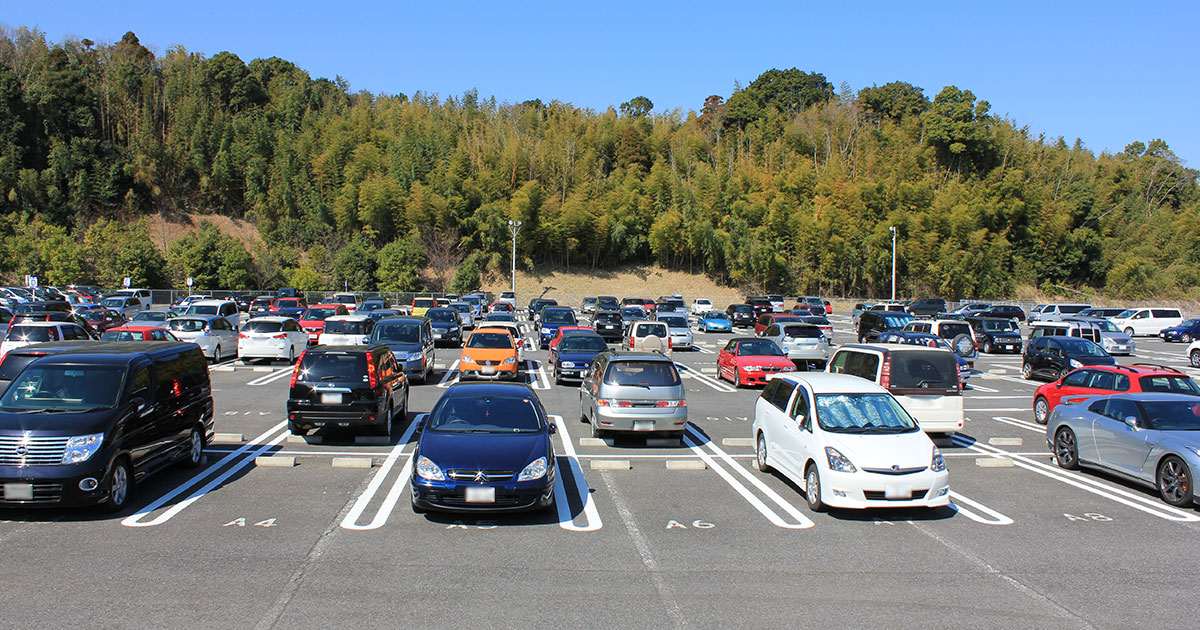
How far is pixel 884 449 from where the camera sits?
9.09 metres

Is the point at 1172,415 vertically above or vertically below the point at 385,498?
above

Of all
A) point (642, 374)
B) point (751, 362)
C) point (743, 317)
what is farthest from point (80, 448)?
point (743, 317)

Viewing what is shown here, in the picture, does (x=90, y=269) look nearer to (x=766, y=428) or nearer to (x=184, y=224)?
(x=184, y=224)

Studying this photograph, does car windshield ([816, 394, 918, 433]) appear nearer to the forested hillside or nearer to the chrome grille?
the chrome grille

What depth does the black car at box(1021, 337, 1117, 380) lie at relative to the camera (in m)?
21.7

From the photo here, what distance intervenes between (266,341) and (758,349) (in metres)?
15.6

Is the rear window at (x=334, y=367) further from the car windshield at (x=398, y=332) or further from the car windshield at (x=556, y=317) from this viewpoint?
the car windshield at (x=556, y=317)

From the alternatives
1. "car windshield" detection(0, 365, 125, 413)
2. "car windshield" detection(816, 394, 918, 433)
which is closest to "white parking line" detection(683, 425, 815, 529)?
"car windshield" detection(816, 394, 918, 433)

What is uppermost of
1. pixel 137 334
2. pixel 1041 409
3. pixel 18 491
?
pixel 137 334

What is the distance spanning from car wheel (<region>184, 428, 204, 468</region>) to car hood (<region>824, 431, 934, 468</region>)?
8.65 meters

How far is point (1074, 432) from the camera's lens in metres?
11.9

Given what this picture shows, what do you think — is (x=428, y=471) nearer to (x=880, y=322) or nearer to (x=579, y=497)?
(x=579, y=497)

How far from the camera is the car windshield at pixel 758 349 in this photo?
71.8 ft

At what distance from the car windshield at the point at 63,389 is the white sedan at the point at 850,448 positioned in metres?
8.46
